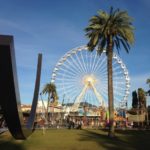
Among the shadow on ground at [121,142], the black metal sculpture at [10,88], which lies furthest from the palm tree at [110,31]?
the black metal sculpture at [10,88]

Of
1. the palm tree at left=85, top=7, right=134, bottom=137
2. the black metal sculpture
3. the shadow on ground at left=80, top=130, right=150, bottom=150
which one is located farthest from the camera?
the palm tree at left=85, top=7, right=134, bottom=137

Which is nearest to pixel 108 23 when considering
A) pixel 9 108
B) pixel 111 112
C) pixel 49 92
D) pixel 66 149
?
pixel 111 112

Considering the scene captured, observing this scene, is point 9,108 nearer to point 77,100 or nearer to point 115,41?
point 115,41

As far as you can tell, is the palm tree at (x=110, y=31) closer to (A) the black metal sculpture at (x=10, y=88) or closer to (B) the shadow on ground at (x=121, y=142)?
(B) the shadow on ground at (x=121, y=142)

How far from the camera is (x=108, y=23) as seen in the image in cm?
4528

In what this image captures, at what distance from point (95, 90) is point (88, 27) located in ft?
95.9

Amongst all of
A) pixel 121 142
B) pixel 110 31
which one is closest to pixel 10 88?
pixel 121 142

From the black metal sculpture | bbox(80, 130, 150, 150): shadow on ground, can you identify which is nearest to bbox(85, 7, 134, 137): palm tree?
bbox(80, 130, 150, 150): shadow on ground

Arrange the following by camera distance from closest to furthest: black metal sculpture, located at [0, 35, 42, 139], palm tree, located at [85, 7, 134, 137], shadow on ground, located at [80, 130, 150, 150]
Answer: black metal sculpture, located at [0, 35, 42, 139]
shadow on ground, located at [80, 130, 150, 150]
palm tree, located at [85, 7, 134, 137]

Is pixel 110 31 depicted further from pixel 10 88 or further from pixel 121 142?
pixel 10 88

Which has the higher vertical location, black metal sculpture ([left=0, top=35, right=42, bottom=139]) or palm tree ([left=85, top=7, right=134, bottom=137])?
palm tree ([left=85, top=7, right=134, bottom=137])

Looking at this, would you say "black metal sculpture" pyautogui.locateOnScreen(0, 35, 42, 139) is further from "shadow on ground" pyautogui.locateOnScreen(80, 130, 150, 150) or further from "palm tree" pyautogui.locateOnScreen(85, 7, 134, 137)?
"palm tree" pyautogui.locateOnScreen(85, 7, 134, 137)

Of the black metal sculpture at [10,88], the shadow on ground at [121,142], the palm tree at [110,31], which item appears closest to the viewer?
the black metal sculpture at [10,88]

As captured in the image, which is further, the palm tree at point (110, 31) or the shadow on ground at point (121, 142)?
the palm tree at point (110, 31)
